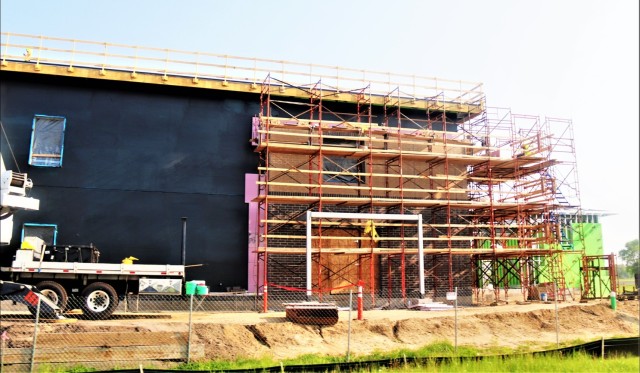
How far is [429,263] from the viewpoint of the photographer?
82.0 ft

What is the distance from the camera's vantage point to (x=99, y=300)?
17.0 meters

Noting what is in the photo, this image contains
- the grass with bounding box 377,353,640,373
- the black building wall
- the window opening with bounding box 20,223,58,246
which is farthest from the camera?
the black building wall

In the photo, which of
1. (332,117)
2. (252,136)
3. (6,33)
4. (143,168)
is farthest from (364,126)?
(6,33)

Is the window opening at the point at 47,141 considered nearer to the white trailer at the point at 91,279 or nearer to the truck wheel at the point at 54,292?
the white trailer at the point at 91,279

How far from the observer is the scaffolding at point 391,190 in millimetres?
22953

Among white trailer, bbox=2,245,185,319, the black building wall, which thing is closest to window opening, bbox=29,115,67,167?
the black building wall

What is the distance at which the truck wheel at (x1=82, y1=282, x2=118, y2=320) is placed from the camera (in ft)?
55.1

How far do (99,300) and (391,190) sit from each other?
12528mm

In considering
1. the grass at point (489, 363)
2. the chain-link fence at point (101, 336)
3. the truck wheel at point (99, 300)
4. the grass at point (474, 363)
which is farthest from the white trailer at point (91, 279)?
the grass at point (489, 363)

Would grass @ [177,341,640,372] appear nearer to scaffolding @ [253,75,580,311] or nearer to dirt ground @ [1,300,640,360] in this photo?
dirt ground @ [1,300,640,360]

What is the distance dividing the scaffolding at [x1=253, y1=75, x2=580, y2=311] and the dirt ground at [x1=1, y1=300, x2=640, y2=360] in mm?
3561

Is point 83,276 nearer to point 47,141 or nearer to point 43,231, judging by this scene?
point 43,231

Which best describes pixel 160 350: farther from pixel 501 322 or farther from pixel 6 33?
pixel 6 33

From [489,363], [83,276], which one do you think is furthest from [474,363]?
[83,276]
